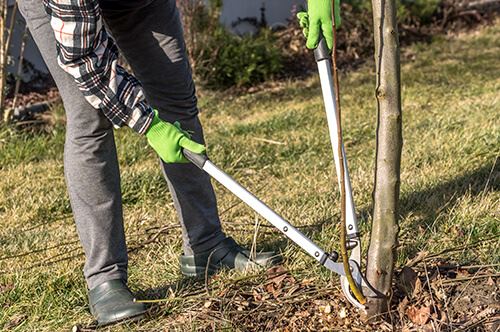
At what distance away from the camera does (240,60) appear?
6918mm

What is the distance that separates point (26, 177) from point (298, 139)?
1723 millimetres

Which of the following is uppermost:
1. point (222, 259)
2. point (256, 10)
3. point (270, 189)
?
point (222, 259)

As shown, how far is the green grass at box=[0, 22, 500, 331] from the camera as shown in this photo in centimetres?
286

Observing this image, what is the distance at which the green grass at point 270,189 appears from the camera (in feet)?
9.38

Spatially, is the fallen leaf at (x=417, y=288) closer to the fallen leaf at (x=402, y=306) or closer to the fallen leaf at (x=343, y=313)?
the fallen leaf at (x=402, y=306)

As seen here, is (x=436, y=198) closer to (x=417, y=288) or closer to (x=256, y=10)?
(x=417, y=288)

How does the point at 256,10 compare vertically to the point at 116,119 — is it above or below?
below

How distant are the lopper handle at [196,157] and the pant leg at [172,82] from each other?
0.59 metres

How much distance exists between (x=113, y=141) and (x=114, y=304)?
57cm

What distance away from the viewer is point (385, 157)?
7.50 feet

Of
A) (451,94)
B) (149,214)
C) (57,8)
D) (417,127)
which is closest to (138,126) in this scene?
(57,8)

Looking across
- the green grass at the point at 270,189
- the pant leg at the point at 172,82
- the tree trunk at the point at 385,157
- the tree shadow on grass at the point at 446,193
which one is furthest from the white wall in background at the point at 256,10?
the tree trunk at the point at 385,157

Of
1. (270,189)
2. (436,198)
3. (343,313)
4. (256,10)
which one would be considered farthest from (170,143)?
(256,10)

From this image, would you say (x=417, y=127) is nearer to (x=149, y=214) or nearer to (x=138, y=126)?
(x=149, y=214)
